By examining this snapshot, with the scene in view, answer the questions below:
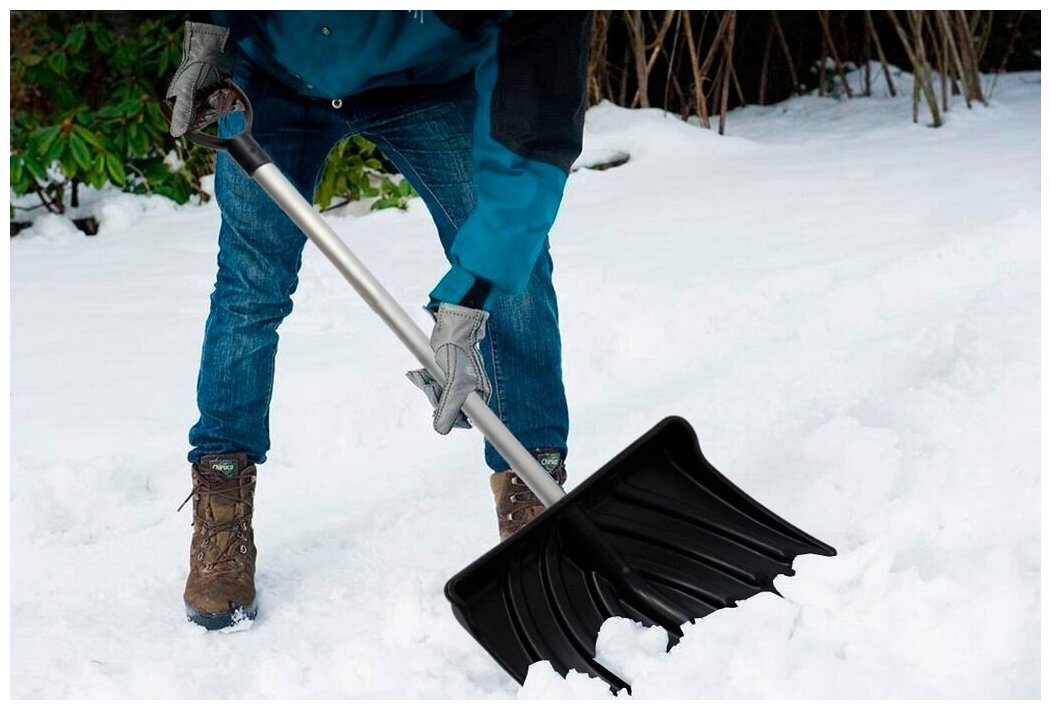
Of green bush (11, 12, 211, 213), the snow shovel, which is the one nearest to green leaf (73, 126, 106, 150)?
green bush (11, 12, 211, 213)

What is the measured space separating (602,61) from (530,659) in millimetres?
3708

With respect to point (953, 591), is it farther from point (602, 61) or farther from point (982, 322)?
point (602, 61)

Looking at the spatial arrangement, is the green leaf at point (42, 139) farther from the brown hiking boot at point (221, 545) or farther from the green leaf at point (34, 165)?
the brown hiking boot at point (221, 545)

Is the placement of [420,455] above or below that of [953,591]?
below

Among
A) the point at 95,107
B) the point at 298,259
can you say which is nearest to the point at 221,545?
the point at 298,259

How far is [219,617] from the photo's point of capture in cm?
169

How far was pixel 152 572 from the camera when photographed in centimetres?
186

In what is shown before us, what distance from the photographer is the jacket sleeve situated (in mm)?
1474

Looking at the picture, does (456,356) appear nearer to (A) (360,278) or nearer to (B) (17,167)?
(A) (360,278)

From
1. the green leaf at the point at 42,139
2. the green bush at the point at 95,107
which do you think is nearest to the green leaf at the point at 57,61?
the green bush at the point at 95,107

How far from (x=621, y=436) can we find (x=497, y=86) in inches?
38.9

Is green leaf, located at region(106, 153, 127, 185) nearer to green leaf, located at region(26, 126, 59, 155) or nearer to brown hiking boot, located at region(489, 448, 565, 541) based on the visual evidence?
green leaf, located at region(26, 126, 59, 155)

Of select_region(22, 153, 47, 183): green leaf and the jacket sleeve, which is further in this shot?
select_region(22, 153, 47, 183): green leaf

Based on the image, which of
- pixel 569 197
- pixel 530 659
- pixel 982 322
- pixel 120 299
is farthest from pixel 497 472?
pixel 569 197
